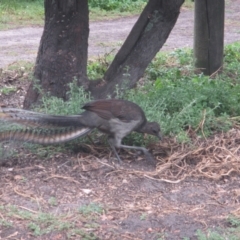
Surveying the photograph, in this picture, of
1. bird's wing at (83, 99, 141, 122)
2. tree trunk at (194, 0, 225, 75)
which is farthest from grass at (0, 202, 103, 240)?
tree trunk at (194, 0, 225, 75)

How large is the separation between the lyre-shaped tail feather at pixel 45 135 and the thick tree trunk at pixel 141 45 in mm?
1355

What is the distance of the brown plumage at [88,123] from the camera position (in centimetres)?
546

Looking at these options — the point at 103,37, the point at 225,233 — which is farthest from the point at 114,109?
the point at 103,37

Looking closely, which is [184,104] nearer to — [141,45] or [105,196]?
[141,45]

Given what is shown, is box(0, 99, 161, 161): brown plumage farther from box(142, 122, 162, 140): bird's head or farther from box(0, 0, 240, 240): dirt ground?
box(0, 0, 240, 240): dirt ground

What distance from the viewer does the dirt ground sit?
4480 millimetres

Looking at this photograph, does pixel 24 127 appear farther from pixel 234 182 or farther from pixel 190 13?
pixel 190 13

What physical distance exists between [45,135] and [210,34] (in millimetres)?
3823

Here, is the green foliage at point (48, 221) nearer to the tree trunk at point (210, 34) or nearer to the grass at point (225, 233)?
the grass at point (225, 233)

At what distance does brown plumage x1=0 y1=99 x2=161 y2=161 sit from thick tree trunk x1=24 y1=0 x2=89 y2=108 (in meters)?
1.24

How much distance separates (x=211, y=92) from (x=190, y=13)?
35.4ft

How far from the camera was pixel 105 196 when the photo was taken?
16.7 feet

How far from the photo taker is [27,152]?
19.1ft

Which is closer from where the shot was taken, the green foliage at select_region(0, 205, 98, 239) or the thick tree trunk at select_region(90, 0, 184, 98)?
the green foliage at select_region(0, 205, 98, 239)
